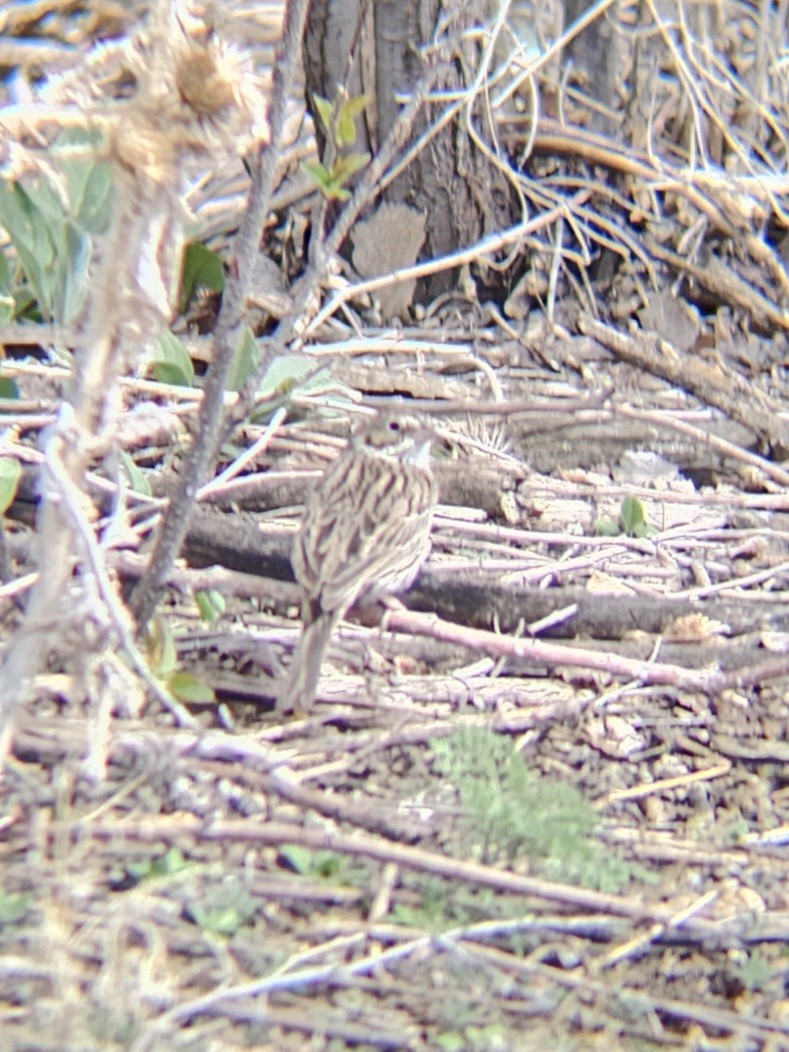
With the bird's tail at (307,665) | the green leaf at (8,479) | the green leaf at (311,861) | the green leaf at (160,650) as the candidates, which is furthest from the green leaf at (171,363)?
the green leaf at (311,861)

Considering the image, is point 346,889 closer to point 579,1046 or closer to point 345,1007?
point 345,1007

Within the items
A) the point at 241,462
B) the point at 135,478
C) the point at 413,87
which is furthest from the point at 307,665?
the point at 413,87

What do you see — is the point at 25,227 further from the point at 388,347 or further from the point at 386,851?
the point at 386,851

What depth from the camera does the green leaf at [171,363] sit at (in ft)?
15.3

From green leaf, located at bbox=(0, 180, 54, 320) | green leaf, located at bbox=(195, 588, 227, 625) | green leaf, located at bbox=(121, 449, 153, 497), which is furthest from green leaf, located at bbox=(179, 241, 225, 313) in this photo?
green leaf, located at bbox=(195, 588, 227, 625)

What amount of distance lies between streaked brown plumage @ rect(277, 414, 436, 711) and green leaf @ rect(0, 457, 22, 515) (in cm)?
75

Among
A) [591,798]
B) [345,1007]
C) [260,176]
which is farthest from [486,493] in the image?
[345,1007]

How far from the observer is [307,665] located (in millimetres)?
3602

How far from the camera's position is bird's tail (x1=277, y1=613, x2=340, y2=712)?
3.56m

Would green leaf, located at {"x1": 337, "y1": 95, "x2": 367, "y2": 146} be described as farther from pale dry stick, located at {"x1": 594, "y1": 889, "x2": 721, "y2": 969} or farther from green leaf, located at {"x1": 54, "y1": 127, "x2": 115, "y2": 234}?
pale dry stick, located at {"x1": 594, "y1": 889, "x2": 721, "y2": 969}

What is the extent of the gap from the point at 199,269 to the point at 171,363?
67 cm

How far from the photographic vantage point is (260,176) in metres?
3.03

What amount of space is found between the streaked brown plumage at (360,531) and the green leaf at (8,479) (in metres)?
0.75

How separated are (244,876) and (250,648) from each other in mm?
1026
